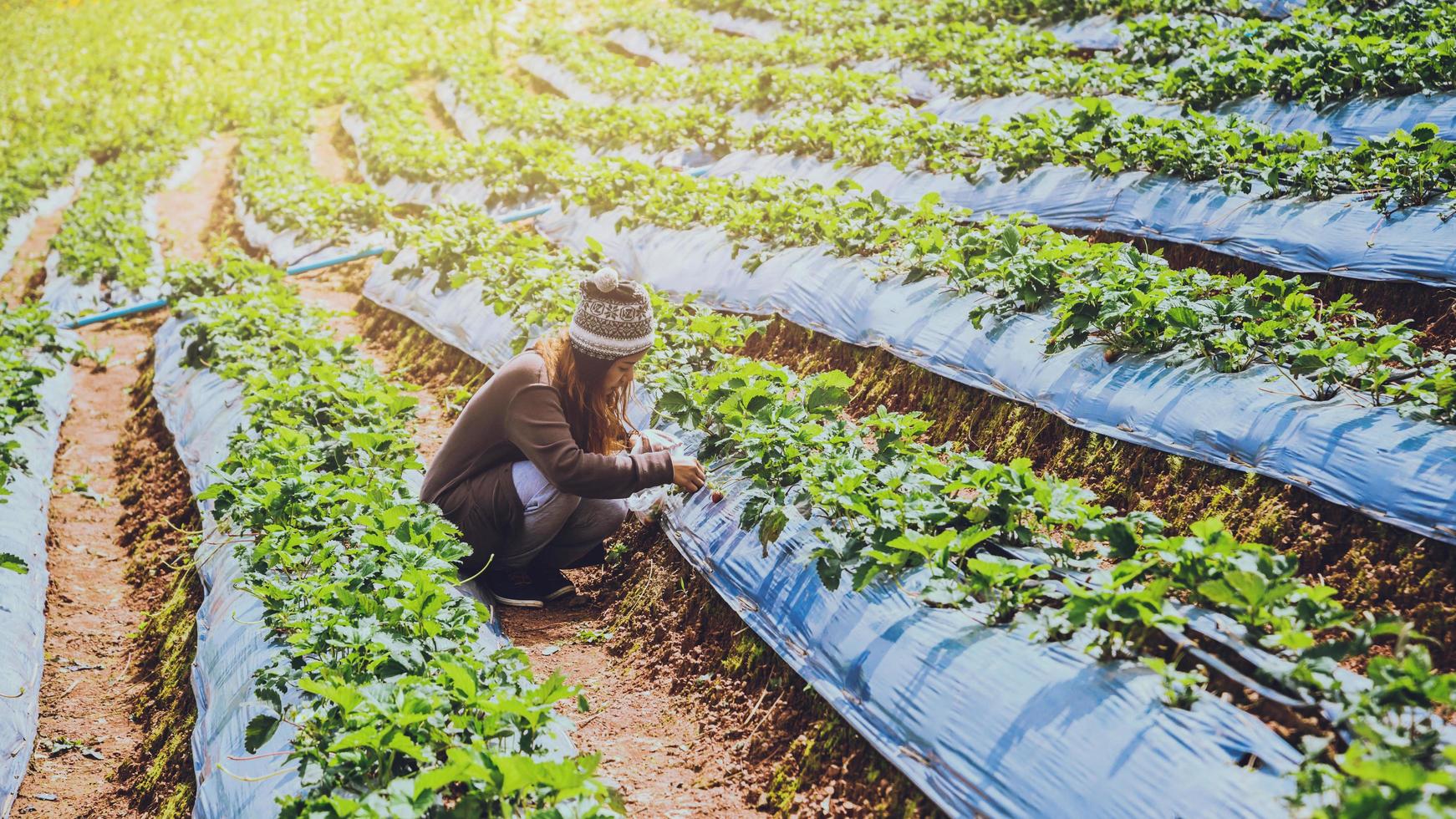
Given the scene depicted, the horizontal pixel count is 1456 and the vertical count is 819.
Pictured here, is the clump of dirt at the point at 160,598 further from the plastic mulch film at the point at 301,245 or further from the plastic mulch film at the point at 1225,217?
the plastic mulch film at the point at 1225,217

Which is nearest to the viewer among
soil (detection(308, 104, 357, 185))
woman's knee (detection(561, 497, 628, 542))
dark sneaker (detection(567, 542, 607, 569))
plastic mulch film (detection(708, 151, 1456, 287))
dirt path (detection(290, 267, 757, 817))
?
dirt path (detection(290, 267, 757, 817))

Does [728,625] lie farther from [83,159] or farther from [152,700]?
[83,159]

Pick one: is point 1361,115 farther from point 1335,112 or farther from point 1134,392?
point 1134,392

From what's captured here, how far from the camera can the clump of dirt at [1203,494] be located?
3193 mm

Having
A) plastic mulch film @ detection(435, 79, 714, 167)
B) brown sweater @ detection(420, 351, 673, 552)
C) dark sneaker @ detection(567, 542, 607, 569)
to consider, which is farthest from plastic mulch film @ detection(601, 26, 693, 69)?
brown sweater @ detection(420, 351, 673, 552)

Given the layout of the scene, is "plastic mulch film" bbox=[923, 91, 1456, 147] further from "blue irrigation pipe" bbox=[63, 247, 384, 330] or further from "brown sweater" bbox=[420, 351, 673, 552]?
"blue irrigation pipe" bbox=[63, 247, 384, 330]

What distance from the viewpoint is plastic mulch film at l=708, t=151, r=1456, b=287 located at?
4.46 metres

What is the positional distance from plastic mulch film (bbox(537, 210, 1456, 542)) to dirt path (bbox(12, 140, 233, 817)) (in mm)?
3465

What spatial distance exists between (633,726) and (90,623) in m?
2.74

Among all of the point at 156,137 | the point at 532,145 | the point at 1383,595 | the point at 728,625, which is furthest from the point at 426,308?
the point at 156,137

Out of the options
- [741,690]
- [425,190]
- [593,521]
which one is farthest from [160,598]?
[425,190]

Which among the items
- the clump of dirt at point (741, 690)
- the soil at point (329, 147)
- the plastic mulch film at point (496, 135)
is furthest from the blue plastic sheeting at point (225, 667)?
the soil at point (329, 147)

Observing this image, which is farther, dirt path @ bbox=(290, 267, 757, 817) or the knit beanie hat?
the knit beanie hat

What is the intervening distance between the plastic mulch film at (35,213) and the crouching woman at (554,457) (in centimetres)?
867
